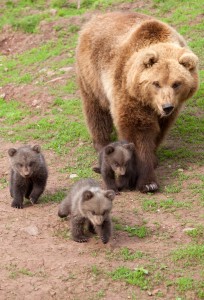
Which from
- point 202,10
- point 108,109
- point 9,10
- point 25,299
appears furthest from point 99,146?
point 9,10

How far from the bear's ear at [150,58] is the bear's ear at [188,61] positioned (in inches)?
14.1

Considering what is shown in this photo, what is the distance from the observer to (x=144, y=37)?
8.76 metres

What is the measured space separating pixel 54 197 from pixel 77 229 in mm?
1478

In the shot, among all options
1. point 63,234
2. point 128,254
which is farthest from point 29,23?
point 128,254

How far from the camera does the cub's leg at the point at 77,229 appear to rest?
6.75 metres

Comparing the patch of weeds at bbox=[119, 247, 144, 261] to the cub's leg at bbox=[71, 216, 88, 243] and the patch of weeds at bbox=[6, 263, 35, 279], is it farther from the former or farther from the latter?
the patch of weeds at bbox=[6, 263, 35, 279]

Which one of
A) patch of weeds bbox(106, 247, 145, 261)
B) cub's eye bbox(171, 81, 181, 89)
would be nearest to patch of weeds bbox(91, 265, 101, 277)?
patch of weeds bbox(106, 247, 145, 261)

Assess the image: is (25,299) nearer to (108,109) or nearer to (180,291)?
(180,291)

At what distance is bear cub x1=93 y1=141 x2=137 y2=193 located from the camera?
8.02 metres

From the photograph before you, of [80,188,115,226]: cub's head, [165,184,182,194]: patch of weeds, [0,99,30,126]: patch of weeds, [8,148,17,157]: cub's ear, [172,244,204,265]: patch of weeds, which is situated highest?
[80,188,115,226]: cub's head

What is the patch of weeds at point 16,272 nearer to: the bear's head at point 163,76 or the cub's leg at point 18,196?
the cub's leg at point 18,196

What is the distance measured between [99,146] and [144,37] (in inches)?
85.3

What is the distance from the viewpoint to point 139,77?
8.35 metres

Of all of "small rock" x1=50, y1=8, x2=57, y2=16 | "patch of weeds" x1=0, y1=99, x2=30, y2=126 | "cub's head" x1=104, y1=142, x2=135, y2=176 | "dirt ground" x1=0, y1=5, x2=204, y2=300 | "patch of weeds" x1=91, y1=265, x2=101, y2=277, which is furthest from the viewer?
"small rock" x1=50, y1=8, x2=57, y2=16
